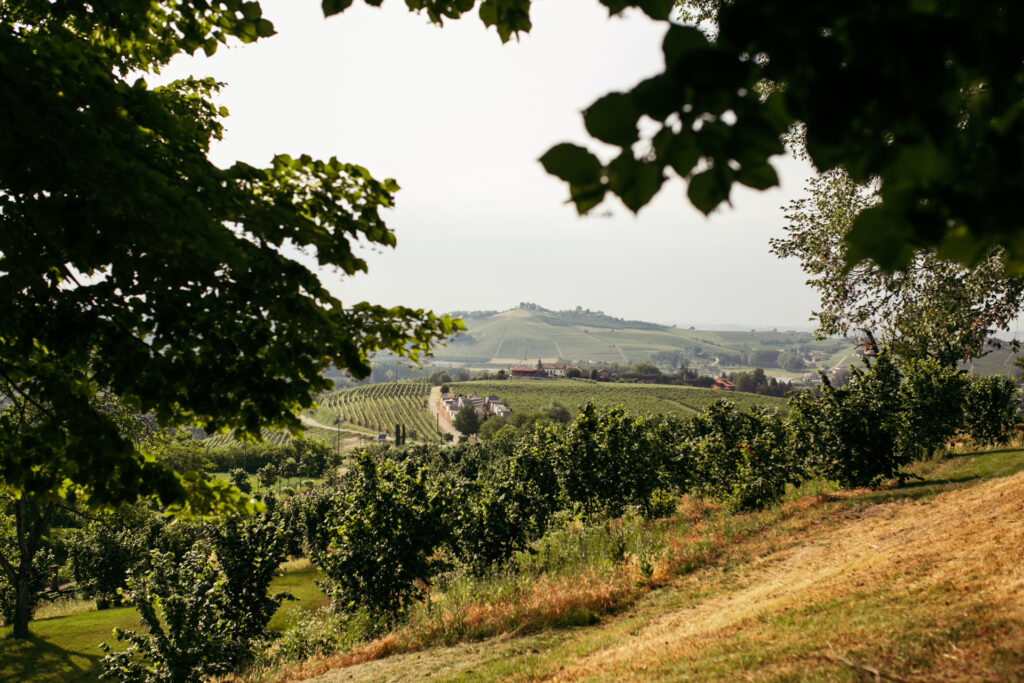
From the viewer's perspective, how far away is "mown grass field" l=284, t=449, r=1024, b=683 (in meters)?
4.56

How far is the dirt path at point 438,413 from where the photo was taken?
136475mm

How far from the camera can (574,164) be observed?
4.36ft

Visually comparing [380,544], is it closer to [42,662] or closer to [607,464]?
[607,464]

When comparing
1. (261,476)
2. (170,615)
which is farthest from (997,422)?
(261,476)

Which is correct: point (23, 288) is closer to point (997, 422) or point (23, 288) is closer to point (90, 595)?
point (997, 422)

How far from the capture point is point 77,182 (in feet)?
10.8

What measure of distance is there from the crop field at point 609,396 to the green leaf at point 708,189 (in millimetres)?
109422

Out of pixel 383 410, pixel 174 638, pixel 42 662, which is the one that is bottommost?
pixel 383 410

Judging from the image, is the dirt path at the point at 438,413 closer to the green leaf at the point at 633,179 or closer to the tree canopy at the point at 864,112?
the green leaf at the point at 633,179

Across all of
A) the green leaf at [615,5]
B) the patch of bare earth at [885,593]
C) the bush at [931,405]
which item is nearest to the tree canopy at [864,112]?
the green leaf at [615,5]

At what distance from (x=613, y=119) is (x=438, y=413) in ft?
513

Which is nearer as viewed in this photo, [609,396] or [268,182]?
[268,182]

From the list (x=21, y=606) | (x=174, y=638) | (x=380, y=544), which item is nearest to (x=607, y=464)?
(x=380, y=544)

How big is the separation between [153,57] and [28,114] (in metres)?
2.58
